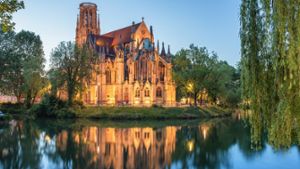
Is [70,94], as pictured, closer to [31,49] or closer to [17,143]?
[31,49]

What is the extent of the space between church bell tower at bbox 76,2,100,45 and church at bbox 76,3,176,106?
10009mm

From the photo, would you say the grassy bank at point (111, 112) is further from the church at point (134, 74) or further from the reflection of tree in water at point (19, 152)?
the reflection of tree in water at point (19, 152)

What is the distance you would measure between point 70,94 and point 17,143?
Result: 29435 mm

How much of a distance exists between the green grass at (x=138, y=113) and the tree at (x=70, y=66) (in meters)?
4.57

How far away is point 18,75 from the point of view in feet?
214

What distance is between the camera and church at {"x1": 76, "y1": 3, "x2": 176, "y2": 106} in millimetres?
66812

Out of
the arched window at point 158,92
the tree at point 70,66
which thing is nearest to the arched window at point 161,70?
the arched window at point 158,92

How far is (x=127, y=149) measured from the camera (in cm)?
2475

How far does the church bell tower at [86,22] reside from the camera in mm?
89875

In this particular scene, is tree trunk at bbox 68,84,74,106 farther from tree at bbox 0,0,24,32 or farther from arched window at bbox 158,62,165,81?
tree at bbox 0,0,24,32

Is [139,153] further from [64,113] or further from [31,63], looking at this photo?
[31,63]

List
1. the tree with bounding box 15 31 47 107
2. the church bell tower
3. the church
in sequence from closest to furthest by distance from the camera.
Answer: the tree with bounding box 15 31 47 107 → the church → the church bell tower

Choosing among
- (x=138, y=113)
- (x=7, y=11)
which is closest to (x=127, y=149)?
(x=7, y=11)

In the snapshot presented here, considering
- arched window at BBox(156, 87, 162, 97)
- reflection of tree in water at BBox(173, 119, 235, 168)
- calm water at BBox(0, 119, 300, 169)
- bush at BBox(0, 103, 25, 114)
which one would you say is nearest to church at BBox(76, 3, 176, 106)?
arched window at BBox(156, 87, 162, 97)
